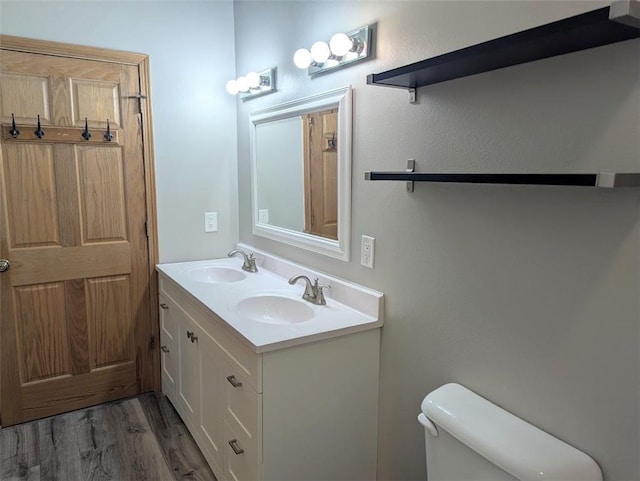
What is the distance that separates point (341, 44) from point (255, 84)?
853 millimetres

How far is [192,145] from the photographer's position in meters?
2.77

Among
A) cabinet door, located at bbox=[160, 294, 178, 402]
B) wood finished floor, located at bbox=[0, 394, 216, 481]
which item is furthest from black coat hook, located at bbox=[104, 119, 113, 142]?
wood finished floor, located at bbox=[0, 394, 216, 481]

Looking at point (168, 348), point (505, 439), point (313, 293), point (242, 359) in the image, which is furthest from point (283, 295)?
point (505, 439)

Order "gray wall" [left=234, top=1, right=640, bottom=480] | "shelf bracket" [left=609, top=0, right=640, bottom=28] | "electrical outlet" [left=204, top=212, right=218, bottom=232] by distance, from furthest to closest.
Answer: "electrical outlet" [left=204, top=212, right=218, bottom=232] < "gray wall" [left=234, top=1, right=640, bottom=480] < "shelf bracket" [left=609, top=0, right=640, bottom=28]

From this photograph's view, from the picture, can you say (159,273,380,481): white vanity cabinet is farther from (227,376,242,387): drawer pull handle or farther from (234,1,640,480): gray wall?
(234,1,640,480): gray wall

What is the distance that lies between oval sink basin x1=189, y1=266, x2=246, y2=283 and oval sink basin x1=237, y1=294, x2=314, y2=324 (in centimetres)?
57

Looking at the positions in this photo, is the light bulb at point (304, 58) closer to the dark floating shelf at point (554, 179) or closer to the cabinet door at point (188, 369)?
the dark floating shelf at point (554, 179)

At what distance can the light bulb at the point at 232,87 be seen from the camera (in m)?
2.64

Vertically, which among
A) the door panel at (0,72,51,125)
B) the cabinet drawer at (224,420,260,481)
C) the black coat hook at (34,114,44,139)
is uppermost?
the door panel at (0,72,51,125)

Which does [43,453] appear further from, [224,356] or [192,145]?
[192,145]

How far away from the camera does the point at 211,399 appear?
79.4 inches

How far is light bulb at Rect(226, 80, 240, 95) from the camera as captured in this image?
2.64 metres

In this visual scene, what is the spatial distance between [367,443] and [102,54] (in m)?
2.34

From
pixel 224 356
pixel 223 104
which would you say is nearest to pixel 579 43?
pixel 224 356
